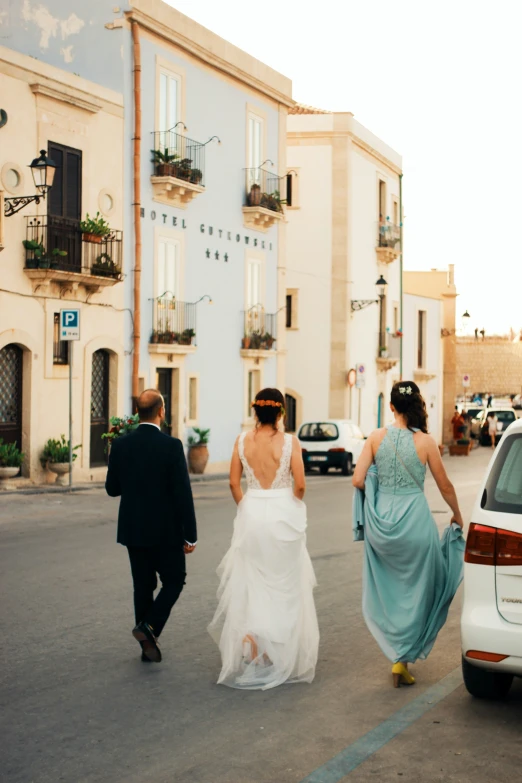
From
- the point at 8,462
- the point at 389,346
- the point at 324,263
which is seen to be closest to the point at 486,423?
the point at 389,346

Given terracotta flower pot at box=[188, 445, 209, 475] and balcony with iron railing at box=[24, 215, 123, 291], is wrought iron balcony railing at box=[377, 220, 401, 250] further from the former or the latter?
balcony with iron railing at box=[24, 215, 123, 291]

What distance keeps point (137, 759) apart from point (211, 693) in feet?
4.40

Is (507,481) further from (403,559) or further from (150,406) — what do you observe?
(150,406)

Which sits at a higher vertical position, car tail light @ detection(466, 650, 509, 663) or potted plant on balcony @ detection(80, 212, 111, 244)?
potted plant on balcony @ detection(80, 212, 111, 244)

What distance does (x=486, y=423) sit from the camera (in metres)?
57.0

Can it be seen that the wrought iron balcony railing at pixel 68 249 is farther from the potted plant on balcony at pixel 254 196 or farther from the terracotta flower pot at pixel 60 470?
the potted plant on balcony at pixel 254 196

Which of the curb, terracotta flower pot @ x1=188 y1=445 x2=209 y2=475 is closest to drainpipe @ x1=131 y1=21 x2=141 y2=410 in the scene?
terracotta flower pot @ x1=188 y1=445 x2=209 y2=475

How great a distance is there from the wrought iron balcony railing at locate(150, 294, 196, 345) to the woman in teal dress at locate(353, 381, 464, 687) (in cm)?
2044

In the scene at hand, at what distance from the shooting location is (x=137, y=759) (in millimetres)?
5316

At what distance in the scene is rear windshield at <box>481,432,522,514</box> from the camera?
237 inches

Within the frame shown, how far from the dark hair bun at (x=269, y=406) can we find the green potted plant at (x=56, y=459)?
16.2 metres

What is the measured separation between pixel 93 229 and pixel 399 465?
17822 millimetres

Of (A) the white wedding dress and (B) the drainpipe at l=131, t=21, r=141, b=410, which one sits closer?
(A) the white wedding dress

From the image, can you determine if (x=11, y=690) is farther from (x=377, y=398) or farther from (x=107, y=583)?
(x=377, y=398)
